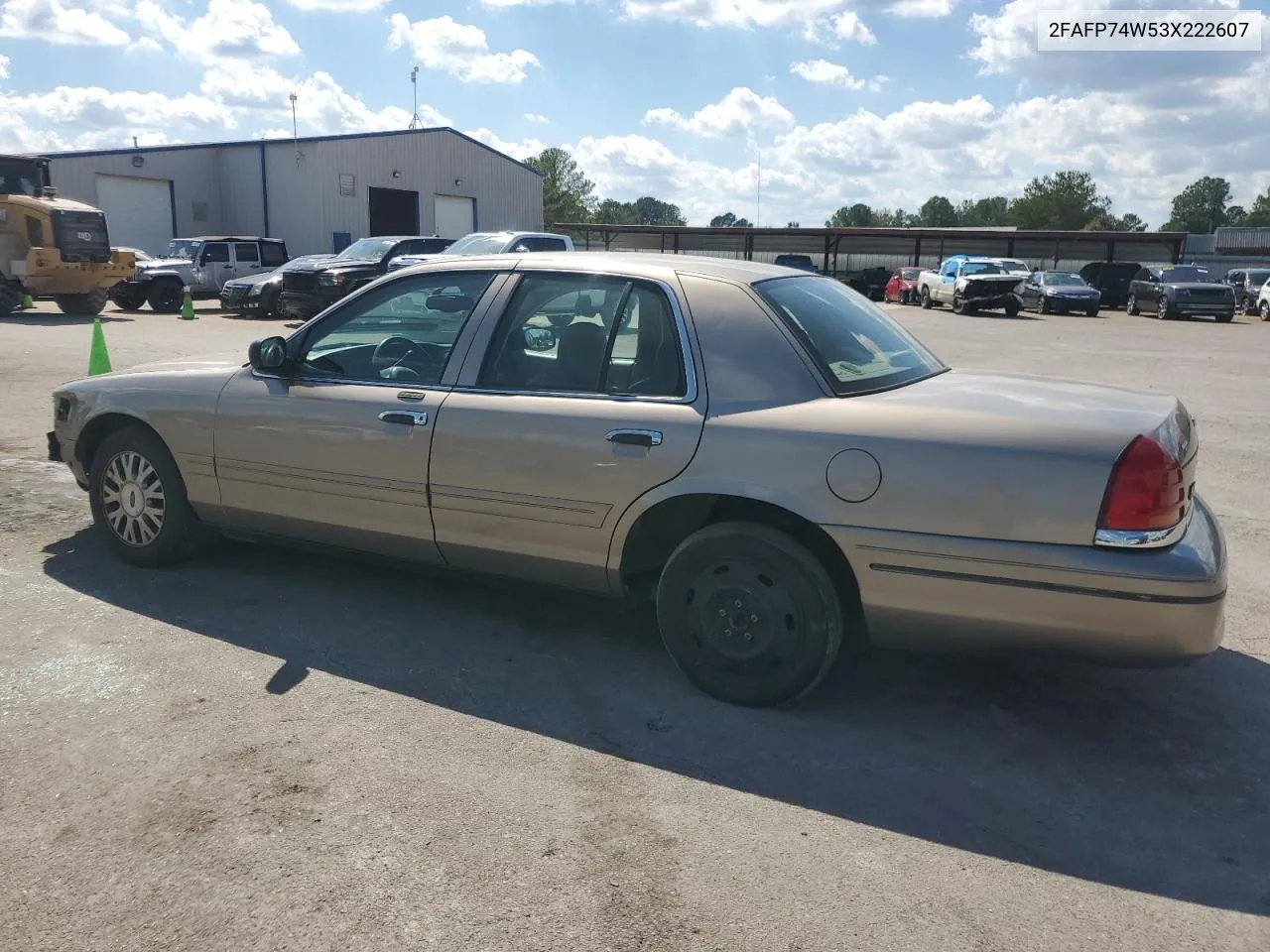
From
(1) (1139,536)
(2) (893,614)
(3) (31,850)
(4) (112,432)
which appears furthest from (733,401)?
(4) (112,432)

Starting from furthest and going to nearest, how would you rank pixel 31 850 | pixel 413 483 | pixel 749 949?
1. pixel 413 483
2. pixel 31 850
3. pixel 749 949

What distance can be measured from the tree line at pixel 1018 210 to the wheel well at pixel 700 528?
178 ft

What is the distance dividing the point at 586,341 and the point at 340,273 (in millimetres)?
16950

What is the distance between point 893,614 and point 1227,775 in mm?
1182

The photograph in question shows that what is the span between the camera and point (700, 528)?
3896mm

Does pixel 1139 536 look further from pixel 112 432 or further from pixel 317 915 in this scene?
pixel 112 432

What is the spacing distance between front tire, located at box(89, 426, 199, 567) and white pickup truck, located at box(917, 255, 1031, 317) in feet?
94.6

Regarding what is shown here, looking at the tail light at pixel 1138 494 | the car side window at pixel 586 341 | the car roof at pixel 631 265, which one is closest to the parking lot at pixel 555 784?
the tail light at pixel 1138 494

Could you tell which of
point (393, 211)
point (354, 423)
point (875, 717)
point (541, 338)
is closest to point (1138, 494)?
point (875, 717)

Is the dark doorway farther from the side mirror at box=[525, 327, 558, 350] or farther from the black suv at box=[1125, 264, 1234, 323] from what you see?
the side mirror at box=[525, 327, 558, 350]

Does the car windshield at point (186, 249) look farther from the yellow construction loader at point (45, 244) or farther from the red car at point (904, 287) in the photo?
the red car at point (904, 287)

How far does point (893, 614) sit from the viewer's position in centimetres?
352

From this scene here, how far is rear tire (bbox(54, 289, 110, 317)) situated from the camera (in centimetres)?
2188

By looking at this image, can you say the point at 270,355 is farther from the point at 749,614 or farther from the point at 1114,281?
the point at 1114,281
